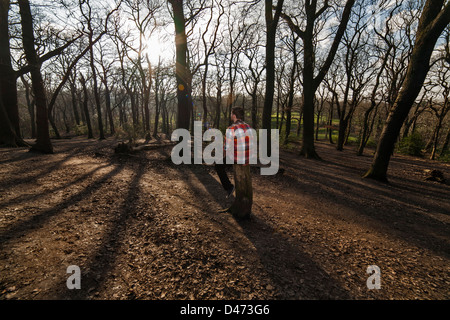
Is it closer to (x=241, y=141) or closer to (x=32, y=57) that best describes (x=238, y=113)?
(x=241, y=141)

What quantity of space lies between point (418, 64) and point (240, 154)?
8.27 metres

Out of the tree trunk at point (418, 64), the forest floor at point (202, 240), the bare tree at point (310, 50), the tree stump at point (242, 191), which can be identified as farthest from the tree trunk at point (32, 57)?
the tree trunk at point (418, 64)

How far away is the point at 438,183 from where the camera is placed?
29.9 feet

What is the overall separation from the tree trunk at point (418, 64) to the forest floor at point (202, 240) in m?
2.62

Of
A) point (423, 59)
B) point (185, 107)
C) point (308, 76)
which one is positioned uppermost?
point (308, 76)

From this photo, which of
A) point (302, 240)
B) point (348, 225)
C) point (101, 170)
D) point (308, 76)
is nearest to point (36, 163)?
point (101, 170)

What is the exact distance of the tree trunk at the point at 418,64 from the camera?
6.61 meters

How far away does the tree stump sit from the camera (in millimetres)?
4086

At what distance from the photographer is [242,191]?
13.9 feet

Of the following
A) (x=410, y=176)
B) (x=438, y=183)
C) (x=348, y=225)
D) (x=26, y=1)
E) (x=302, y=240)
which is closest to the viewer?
(x=302, y=240)

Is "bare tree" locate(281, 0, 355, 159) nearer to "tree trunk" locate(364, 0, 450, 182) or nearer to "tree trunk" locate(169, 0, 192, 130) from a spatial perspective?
"tree trunk" locate(364, 0, 450, 182)
